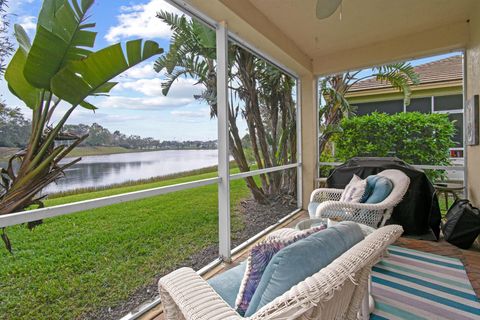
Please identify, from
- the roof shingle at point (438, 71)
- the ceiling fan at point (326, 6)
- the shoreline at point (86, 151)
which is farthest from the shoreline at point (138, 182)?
the roof shingle at point (438, 71)

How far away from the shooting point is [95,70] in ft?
4.89

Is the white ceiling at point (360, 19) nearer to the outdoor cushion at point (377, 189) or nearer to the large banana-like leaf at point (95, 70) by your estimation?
→ the large banana-like leaf at point (95, 70)

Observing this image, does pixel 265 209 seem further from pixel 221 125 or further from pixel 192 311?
pixel 192 311

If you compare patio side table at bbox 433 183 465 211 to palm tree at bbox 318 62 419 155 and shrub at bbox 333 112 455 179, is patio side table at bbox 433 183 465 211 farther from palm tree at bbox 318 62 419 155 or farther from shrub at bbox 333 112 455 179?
palm tree at bbox 318 62 419 155

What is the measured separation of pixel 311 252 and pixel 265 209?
351 cm

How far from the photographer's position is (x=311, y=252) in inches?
35.0

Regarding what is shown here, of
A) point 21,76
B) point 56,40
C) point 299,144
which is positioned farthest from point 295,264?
point 299,144

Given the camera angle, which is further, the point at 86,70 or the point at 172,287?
the point at 86,70

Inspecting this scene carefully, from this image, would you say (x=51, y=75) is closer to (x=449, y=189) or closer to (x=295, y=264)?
(x=295, y=264)

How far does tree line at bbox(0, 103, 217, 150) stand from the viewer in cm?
146

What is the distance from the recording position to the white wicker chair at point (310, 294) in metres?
0.68

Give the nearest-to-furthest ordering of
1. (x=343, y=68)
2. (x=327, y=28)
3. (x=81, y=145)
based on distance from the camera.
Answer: (x=81, y=145) < (x=327, y=28) < (x=343, y=68)

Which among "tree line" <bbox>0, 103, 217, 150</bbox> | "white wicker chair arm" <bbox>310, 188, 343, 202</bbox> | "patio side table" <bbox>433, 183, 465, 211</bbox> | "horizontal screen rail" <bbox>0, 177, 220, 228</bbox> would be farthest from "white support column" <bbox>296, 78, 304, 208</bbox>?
"horizontal screen rail" <bbox>0, 177, 220, 228</bbox>

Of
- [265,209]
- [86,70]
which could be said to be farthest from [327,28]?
[86,70]
